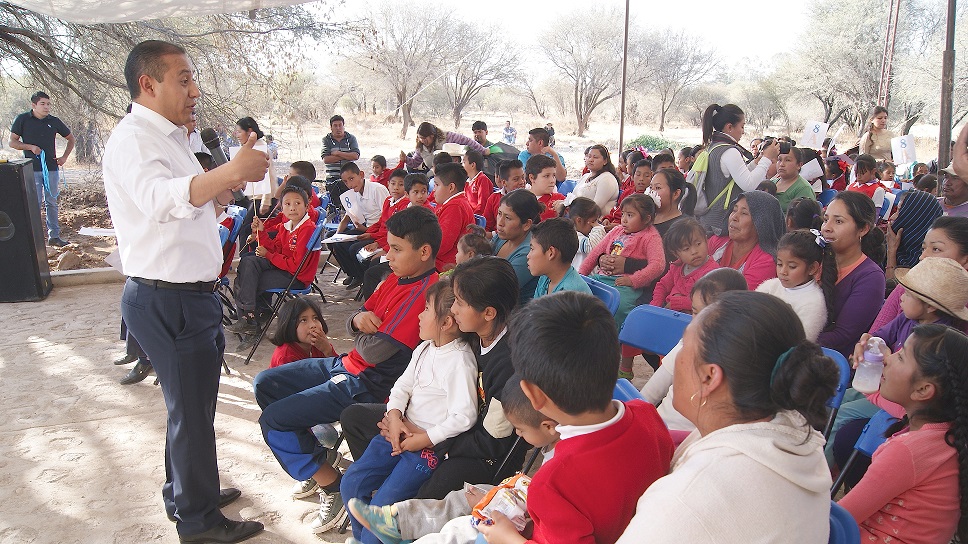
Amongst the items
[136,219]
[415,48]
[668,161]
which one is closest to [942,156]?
[668,161]

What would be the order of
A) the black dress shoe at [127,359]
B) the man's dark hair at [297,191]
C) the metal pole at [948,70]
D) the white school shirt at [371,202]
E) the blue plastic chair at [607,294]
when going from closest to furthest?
the blue plastic chair at [607,294]
the black dress shoe at [127,359]
the man's dark hair at [297,191]
the metal pole at [948,70]
the white school shirt at [371,202]

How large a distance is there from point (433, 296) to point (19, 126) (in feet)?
27.7

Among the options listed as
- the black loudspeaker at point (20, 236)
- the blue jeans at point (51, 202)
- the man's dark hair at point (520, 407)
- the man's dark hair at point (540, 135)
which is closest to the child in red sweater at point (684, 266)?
the man's dark hair at point (520, 407)

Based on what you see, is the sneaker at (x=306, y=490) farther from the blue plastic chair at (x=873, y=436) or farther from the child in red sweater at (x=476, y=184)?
the child in red sweater at (x=476, y=184)

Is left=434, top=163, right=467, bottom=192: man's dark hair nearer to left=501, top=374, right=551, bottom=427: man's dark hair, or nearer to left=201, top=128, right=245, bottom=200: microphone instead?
left=201, top=128, right=245, bottom=200: microphone

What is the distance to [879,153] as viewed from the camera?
9.73 metres

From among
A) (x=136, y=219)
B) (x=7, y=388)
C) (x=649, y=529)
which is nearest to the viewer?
(x=649, y=529)

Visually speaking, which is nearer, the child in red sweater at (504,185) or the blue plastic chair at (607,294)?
the blue plastic chair at (607,294)

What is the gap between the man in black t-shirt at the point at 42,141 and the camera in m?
8.50

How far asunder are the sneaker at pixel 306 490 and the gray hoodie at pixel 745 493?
2281mm

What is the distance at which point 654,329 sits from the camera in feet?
9.78

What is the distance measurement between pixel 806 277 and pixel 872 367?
70 centimetres

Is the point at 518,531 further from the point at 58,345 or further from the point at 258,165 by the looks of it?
the point at 58,345

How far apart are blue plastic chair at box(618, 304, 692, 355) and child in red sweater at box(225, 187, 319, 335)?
9.75 feet
